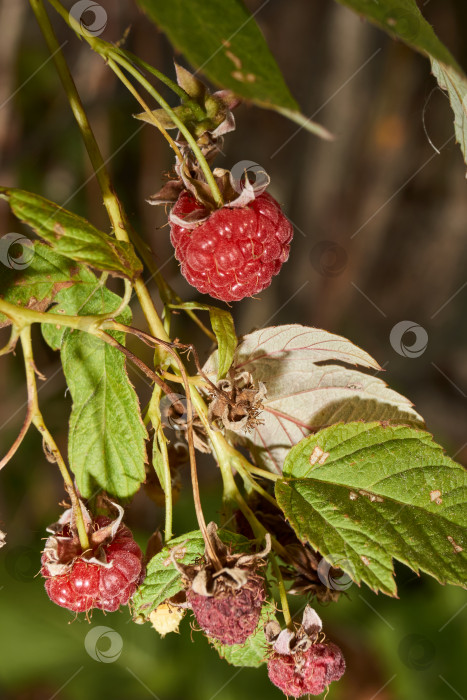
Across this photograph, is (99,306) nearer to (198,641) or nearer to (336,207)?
(198,641)

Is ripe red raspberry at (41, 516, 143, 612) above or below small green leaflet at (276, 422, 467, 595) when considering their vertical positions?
below

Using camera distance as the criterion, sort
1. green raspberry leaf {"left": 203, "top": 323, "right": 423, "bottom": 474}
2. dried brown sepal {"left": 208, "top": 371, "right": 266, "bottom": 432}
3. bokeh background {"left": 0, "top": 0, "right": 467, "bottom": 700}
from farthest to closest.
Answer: bokeh background {"left": 0, "top": 0, "right": 467, "bottom": 700}
green raspberry leaf {"left": 203, "top": 323, "right": 423, "bottom": 474}
dried brown sepal {"left": 208, "top": 371, "right": 266, "bottom": 432}

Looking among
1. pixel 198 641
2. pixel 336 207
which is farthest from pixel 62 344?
pixel 336 207

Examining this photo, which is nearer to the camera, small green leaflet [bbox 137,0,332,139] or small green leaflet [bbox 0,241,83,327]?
small green leaflet [bbox 137,0,332,139]

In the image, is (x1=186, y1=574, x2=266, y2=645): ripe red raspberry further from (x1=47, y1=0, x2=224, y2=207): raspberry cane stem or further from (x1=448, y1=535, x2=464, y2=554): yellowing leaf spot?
(x1=47, y1=0, x2=224, y2=207): raspberry cane stem

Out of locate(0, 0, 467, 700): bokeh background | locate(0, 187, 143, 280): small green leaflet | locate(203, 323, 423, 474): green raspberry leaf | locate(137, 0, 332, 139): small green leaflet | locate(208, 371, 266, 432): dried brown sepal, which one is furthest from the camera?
locate(0, 0, 467, 700): bokeh background

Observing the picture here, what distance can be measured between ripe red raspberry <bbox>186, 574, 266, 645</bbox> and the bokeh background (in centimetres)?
73

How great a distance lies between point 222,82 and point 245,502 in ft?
1.72

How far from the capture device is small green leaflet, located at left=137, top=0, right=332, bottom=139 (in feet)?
1.21

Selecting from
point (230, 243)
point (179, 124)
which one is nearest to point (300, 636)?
point (230, 243)

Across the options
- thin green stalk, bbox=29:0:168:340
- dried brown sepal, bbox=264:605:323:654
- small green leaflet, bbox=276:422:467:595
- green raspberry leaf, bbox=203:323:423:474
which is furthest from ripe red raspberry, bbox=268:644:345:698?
thin green stalk, bbox=29:0:168:340

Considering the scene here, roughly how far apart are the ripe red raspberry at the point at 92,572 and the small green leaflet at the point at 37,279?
27cm

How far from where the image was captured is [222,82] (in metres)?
0.37

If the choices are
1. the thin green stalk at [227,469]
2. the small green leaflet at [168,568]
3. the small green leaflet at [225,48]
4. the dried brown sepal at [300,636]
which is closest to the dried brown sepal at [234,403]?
the thin green stalk at [227,469]
